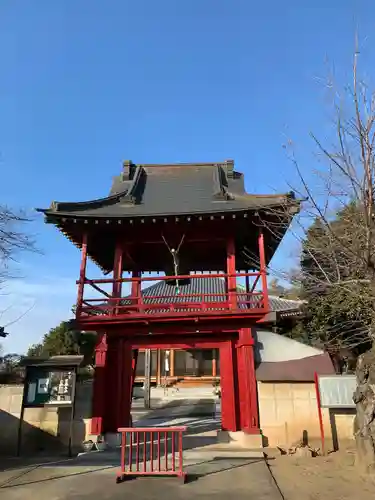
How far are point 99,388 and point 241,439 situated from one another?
179 inches

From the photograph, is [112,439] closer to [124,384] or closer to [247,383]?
[124,384]

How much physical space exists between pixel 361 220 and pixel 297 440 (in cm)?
728

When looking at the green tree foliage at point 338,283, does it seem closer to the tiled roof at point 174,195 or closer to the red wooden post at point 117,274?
the tiled roof at point 174,195

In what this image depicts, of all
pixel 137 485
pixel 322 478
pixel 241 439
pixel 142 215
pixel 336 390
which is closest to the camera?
pixel 137 485

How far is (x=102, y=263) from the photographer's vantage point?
16453 mm

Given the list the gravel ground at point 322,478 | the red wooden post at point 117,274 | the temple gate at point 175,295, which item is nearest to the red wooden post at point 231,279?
the temple gate at point 175,295

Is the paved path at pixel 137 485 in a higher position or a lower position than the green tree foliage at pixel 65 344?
lower

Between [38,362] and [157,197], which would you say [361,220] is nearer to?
[157,197]

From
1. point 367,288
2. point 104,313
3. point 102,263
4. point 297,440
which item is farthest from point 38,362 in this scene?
point 367,288

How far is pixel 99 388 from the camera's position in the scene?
12.4m

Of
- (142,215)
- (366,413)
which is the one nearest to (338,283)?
(366,413)

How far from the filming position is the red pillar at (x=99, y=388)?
12113 millimetres

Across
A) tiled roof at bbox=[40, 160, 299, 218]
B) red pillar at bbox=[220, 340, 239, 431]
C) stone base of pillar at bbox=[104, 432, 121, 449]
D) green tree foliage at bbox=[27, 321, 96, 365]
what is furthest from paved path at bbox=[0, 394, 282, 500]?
green tree foliage at bbox=[27, 321, 96, 365]

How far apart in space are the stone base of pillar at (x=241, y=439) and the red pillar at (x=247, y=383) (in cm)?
13
